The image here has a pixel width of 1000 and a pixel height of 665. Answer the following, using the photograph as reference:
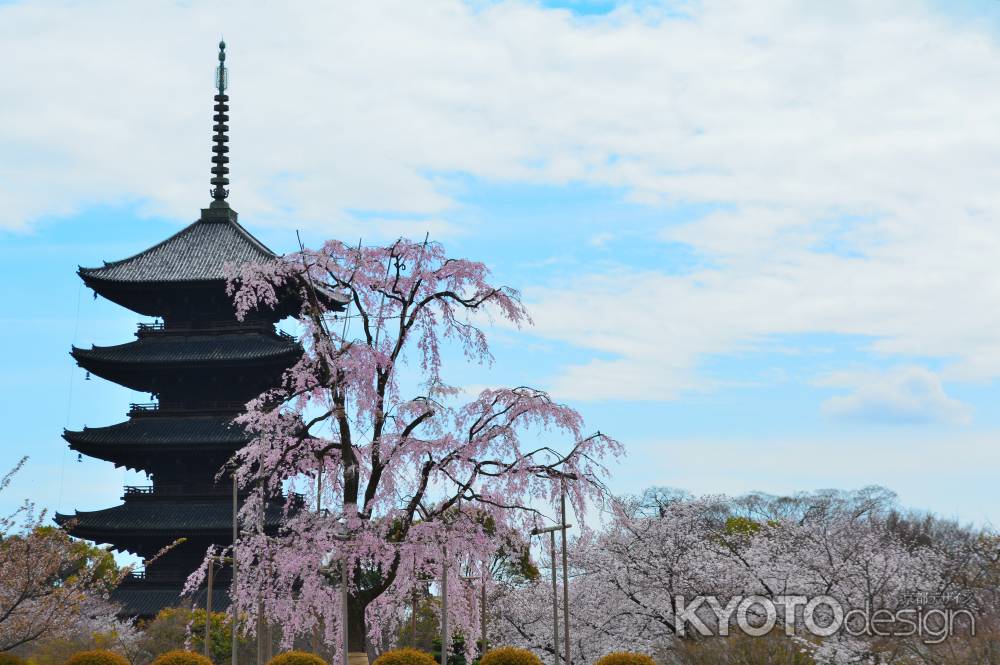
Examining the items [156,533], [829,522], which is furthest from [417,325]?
[829,522]

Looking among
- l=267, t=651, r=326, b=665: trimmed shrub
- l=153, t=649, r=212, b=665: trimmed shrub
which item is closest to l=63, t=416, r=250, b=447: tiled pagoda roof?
l=153, t=649, r=212, b=665: trimmed shrub

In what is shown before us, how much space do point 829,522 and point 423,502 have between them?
42270mm

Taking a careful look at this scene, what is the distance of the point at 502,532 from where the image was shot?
2342cm

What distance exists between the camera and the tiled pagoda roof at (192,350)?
42.4 meters

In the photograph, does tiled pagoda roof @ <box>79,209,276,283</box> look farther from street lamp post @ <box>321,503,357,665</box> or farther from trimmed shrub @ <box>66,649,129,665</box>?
street lamp post @ <box>321,503,357,665</box>

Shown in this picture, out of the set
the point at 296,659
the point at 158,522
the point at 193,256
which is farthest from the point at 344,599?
the point at 193,256

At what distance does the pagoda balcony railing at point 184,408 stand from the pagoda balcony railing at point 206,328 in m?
2.71

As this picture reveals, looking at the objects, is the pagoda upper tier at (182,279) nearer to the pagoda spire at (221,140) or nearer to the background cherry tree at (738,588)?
the pagoda spire at (221,140)

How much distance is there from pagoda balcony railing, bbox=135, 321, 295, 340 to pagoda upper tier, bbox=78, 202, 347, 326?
0.90 ft

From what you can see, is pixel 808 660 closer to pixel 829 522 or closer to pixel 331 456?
pixel 331 456

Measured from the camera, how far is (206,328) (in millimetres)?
44656

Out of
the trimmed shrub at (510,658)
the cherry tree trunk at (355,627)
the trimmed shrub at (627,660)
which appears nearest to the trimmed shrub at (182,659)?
the cherry tree trunk at (355,627)

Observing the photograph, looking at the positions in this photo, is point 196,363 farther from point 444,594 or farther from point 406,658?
point 444,594

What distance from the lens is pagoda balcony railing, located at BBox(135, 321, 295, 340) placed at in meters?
44.3
